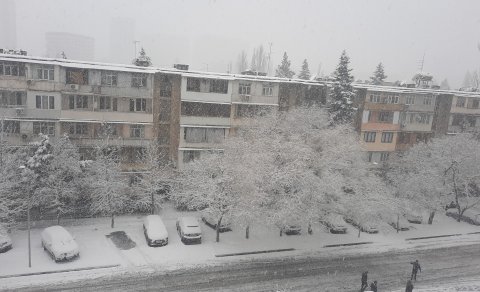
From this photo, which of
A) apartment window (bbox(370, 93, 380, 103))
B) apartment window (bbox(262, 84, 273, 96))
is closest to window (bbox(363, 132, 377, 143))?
apartment window (bbox(370, 93, 380, 103))

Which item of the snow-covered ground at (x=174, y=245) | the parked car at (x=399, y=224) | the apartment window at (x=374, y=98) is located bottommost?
the snow-covered ground at (x=174, y=245)

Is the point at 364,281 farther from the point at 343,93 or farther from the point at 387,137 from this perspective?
the point at 387,137

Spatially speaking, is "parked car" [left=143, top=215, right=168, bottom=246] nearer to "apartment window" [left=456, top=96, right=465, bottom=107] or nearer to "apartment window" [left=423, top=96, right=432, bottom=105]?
"apartment window" [left=423, top=96, right=432, bottom=105]

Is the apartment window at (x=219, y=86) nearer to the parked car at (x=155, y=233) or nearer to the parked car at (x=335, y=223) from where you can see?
the parked car at (x=155, y=233)

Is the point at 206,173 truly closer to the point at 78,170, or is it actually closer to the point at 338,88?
the point at 78,170

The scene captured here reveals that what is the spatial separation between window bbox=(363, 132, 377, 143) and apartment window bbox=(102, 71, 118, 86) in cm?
2979

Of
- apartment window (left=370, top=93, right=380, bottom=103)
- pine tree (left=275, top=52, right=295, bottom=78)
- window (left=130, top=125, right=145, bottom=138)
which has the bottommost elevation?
window (left=130, top=125, right=145, bottom=138)

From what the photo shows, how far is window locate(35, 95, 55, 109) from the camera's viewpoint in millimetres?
35062

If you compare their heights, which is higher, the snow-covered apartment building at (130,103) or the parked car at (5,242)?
the snow-covered apartment building at (130,103)

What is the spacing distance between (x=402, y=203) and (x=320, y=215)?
1009 cm

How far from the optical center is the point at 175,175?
40.2 m

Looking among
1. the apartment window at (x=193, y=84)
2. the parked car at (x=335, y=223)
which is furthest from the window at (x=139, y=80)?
the parked car at (x=335, y=223)

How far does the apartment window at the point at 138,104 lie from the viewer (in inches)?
1519

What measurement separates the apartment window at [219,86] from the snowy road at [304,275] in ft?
63.2
